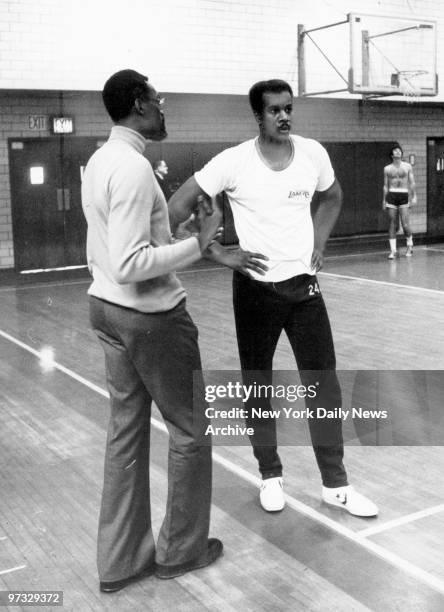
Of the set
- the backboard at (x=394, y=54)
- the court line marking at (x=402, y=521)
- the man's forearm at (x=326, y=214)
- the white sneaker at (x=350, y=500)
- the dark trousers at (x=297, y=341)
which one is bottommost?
the court line marking at (x=402, y=521)

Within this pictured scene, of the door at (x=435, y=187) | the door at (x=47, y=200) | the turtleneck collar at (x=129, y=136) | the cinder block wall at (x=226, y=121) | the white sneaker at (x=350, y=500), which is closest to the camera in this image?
the turtleneck collar at (x=129, y=136)

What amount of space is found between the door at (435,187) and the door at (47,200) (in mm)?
7432

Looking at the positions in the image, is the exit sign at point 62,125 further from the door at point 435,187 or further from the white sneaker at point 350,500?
the white sneaker at point 350,500

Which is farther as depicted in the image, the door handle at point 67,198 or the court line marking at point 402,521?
the door handle at point 67,198

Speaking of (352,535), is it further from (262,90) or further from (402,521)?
(262,90)

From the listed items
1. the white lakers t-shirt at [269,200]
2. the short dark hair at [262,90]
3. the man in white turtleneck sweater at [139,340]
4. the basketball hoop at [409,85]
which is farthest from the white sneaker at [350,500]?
the basketball hoop at [409,85]

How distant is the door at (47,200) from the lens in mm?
12328

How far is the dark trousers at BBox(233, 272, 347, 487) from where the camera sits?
131 inches

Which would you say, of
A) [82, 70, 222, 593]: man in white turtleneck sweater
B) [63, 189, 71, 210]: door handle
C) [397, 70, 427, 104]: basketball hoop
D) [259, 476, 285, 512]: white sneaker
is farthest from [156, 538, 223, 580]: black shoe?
[397, 70, 427, 104]: basketball hoop

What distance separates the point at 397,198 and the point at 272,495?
34.8 ft

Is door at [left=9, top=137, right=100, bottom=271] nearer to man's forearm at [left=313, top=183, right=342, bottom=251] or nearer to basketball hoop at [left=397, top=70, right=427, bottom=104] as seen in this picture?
basketball hoop at [left=397, top=70, right=427, bottom=104]

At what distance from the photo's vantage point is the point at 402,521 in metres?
3.39

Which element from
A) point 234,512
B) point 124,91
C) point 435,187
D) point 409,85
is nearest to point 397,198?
point 409,85

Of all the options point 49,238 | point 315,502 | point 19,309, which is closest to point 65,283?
point 49,238
